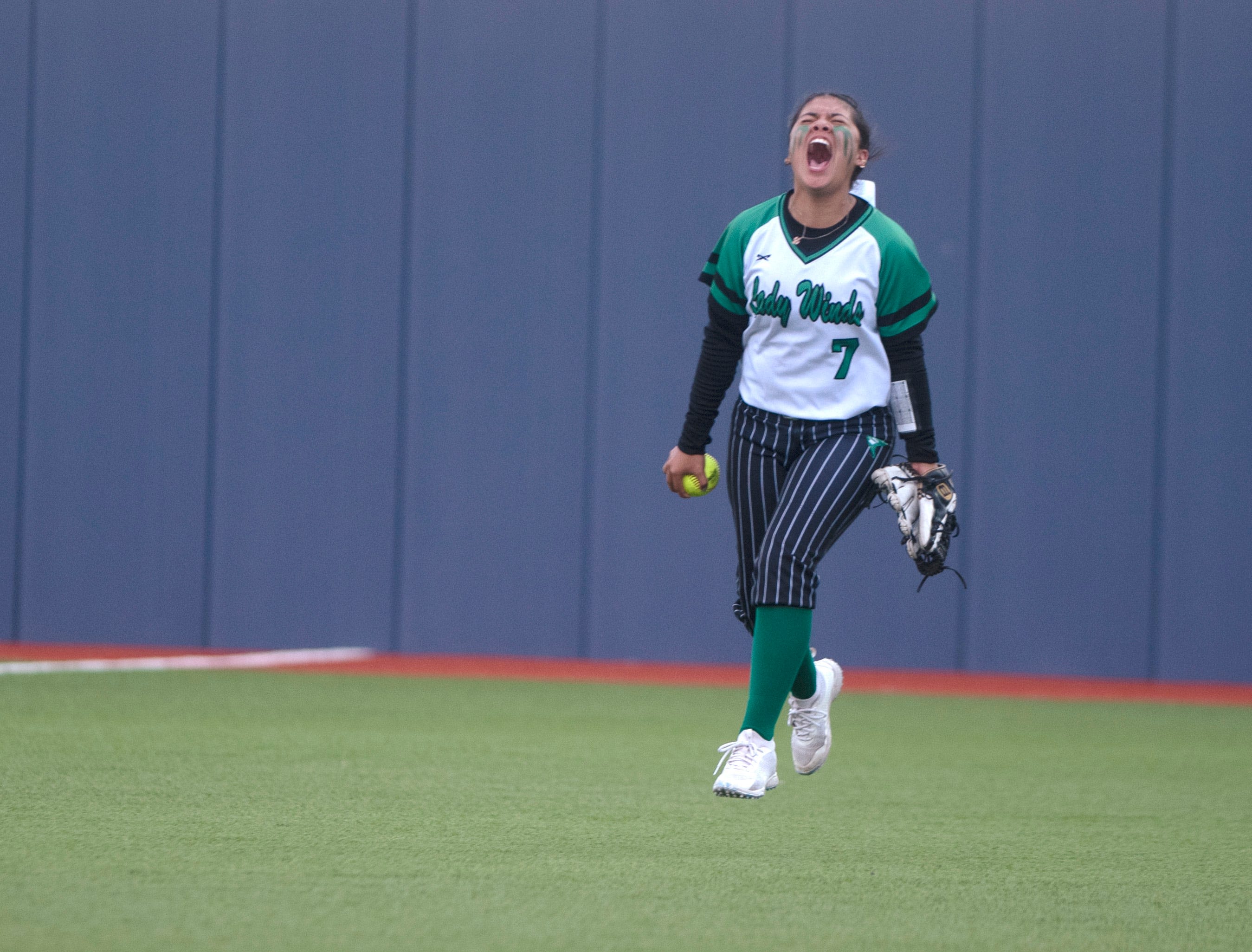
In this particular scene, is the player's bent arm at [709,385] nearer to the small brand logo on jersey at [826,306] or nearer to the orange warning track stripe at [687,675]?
the small brand logo on jersey at [826,306]

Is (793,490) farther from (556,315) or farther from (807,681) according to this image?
(556,315)

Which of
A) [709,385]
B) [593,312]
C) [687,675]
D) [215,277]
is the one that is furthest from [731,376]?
[215,277]

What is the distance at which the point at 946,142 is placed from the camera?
8.20m

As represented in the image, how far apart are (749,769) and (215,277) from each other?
5849 millimetres

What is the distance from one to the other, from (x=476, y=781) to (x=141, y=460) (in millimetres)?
4939

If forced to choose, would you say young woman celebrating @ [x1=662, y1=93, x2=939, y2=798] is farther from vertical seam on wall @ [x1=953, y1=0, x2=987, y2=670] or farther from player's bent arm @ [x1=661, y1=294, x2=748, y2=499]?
vertical seam on wall @ [x1=953, y1=0, x2=987, y2=670]

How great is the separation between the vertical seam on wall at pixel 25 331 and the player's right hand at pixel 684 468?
5.80 metres

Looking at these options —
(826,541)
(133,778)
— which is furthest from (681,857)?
(133,778)

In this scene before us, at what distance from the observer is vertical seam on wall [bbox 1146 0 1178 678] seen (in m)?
8.07

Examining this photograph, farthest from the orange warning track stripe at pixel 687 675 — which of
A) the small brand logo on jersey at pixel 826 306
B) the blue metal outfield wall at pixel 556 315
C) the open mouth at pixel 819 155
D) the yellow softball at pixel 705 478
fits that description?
the open mouth at pixel 819 155

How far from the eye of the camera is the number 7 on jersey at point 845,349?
3842mm

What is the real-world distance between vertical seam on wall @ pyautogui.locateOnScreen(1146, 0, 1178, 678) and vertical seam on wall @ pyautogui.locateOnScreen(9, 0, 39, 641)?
6339 millimetres

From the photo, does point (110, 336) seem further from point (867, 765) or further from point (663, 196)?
point (867, 765)

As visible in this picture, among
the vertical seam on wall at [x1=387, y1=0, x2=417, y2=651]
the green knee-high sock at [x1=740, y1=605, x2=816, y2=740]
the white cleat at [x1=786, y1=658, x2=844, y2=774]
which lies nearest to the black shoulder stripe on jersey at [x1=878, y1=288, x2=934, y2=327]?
the green knee-high sock at [x1=740, y1=605, x2=816, y2=740]
